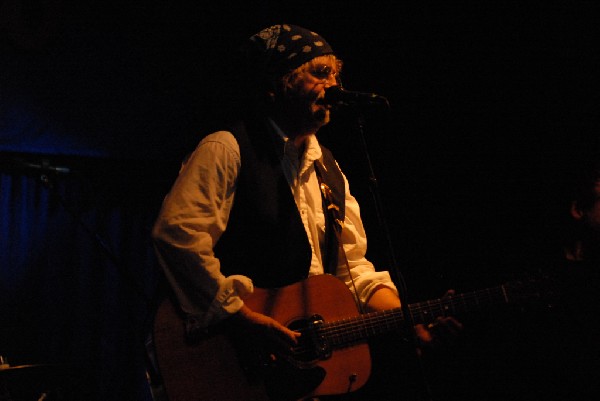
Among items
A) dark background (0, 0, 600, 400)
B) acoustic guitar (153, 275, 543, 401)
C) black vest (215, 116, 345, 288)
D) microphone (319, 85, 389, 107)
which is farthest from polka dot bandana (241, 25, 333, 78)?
acoustic guitar (153, 275, 543, 401)

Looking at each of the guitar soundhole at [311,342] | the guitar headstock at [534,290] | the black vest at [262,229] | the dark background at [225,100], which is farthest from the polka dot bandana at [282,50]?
the guitar headstock at [534,290]

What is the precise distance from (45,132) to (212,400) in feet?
10.3

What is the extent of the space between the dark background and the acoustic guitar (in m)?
1.20

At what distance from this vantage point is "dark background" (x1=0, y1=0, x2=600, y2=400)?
3389 mm

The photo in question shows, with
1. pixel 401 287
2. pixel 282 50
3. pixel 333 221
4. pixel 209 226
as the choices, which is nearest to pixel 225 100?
pixel 282 50

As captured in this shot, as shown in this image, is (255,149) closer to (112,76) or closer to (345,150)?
(345,150)

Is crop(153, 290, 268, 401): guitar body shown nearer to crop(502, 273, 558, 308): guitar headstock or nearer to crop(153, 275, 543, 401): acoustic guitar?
crop(153, 275, 543, 401): acoustic guitar

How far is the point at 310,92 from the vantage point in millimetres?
2420

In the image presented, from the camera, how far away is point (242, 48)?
263cm

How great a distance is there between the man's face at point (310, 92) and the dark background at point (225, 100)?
690 mm

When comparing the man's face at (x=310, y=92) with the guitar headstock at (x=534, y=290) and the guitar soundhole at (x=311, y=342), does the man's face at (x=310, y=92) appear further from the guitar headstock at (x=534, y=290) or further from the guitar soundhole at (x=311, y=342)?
the guitar headstock at (x=534, y=290)

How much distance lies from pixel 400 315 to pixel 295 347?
0.56 metres

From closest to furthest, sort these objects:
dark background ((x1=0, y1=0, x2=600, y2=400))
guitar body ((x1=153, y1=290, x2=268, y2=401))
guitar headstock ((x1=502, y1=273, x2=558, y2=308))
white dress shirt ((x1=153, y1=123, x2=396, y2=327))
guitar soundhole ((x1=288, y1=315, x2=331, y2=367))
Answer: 1. guitar body ((x1=153, y1=290, x2=268, y2=401))
2. white dress shirt ((x1=153, y1=123, x2=396, y2=327))
3. guitar soundhole ((x1=288, y1=315, x2=331, y2=367))
4. guitar headstock ((x1=502, y1=273, x2=558, y2=308))
5. dark background ((x1=0, y1=0, x2=600, y2=400))

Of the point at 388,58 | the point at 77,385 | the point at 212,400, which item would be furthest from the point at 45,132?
the point at 212,400
